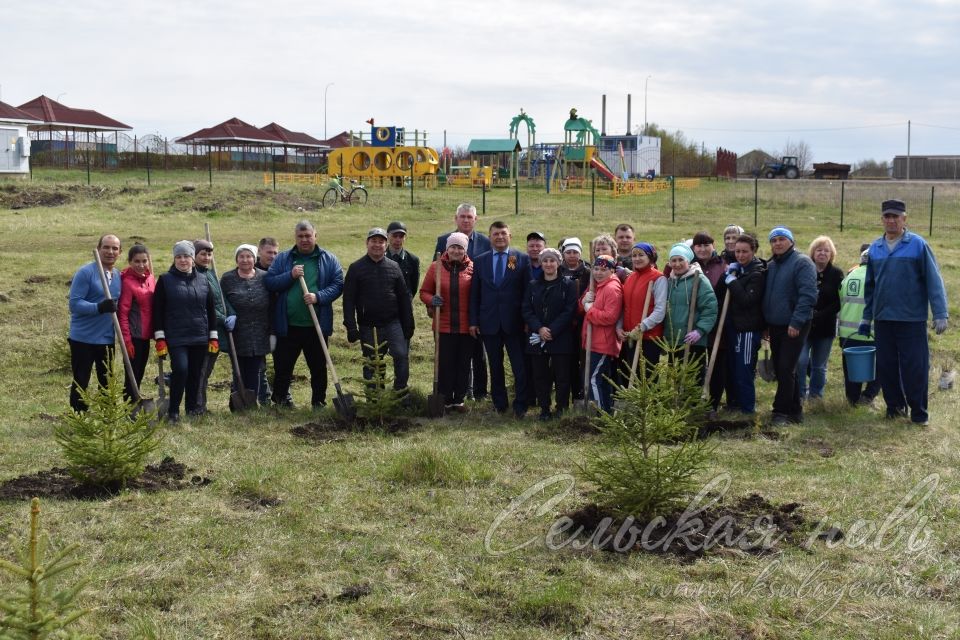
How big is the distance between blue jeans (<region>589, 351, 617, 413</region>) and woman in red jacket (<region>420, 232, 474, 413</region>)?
1.28m

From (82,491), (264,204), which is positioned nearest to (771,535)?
(82,491)

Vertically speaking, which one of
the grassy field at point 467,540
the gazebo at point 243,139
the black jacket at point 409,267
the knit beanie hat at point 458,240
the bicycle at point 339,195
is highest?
the gazebo at point 243,139

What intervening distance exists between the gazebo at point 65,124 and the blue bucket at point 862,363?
A: 5036 centimetres

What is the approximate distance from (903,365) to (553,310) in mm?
3103

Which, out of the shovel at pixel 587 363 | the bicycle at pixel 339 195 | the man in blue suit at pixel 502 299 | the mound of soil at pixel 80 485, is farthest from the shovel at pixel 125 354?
the bicycle at pixel 339 195

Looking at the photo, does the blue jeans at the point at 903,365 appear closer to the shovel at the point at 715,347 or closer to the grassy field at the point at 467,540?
the grassy field at the point at 467,540

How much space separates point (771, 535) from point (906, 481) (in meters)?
1.56

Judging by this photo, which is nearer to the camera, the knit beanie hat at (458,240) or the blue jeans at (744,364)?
the blue jeans at (744,364)

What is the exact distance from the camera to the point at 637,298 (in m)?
8.49

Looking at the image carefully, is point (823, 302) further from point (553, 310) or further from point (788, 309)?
point (553, 310)

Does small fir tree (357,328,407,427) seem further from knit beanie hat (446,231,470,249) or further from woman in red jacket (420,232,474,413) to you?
knit beanie hat (446,231,470,249)

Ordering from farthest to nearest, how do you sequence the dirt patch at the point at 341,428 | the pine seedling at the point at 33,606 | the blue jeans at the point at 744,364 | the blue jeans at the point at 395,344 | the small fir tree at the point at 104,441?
the blue jeans at the point at 395,344, the blue jeans at the point at 744,364, the dirt patch at the point at 341,428, the small fir tree at the point at 104,441, the pine seedling at the point at 33,606

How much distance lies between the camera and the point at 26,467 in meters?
7.02

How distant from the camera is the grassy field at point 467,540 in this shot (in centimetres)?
455
